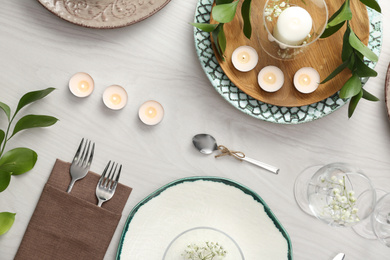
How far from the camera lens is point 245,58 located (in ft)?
2.82

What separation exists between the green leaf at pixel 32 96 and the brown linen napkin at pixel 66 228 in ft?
0.55

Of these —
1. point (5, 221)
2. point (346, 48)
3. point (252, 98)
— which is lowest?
point (5, 221)

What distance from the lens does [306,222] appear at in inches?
35.1

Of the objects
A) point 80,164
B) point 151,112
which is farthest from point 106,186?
point 151,112

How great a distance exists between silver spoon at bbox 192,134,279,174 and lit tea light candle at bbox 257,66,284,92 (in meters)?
0.15

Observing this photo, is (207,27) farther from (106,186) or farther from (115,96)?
(106,186)

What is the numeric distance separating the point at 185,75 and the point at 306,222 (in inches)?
15.2

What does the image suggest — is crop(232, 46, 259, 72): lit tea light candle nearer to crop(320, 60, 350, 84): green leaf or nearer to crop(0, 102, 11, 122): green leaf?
crop(320, 60, 350, 84): green leaf

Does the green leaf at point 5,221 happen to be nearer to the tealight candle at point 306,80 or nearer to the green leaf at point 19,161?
the green leaf at point 19,161

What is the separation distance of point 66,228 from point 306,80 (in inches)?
21.8

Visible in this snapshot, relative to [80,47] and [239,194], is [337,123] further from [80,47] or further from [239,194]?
[80,47]

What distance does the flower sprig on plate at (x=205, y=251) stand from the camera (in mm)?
868

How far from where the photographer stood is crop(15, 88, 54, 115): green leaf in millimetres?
864

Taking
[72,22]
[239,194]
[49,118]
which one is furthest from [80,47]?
[239,194]
